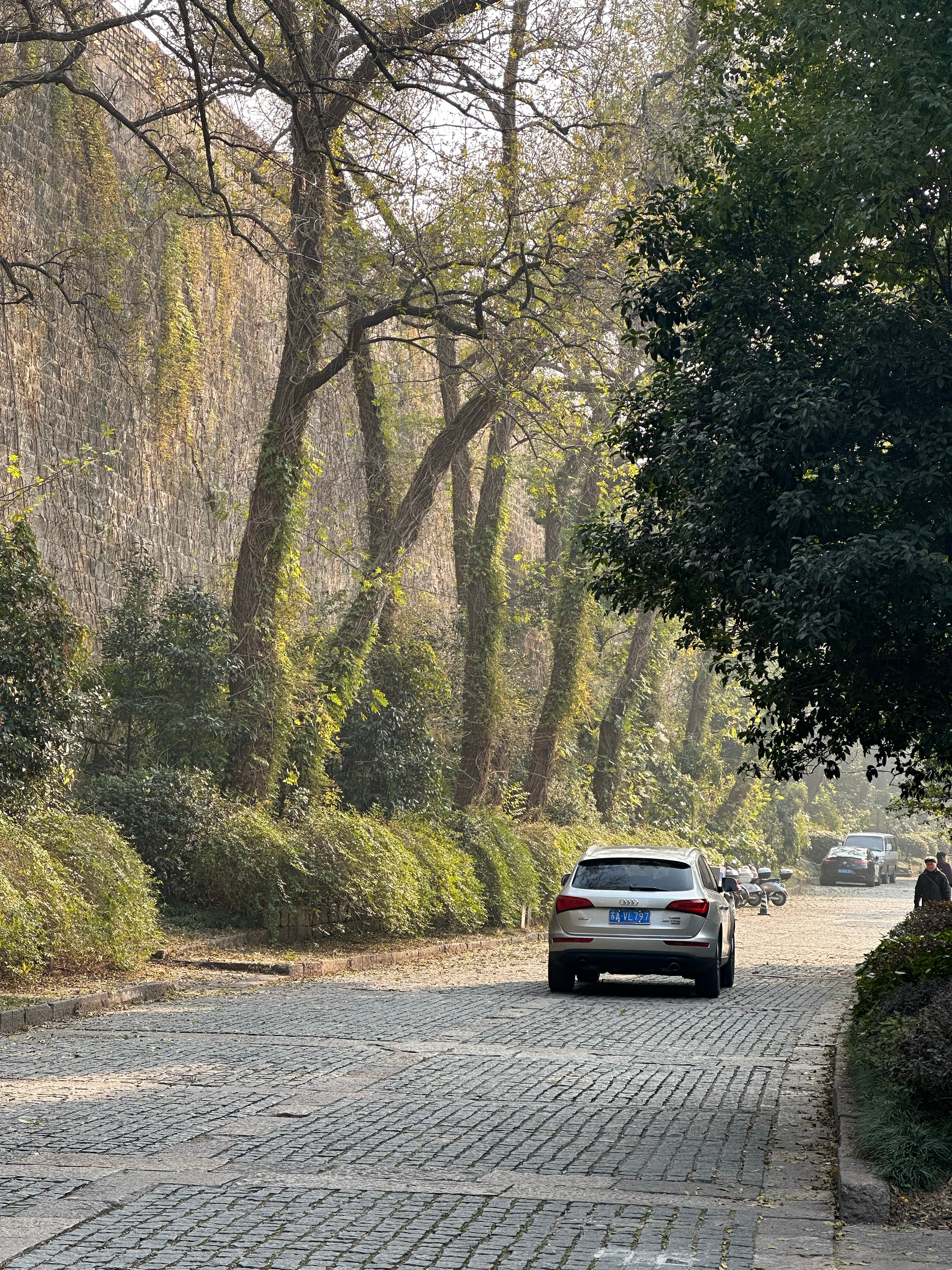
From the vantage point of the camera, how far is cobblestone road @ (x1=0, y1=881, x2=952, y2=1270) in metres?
5.41

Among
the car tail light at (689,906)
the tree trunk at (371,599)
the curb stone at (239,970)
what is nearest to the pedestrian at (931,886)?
the curb stone at (239,970)

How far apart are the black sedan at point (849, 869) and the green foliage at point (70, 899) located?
4650 centimetres

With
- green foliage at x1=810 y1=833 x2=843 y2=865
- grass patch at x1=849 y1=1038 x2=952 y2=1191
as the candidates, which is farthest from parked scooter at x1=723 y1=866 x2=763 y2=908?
grass patch at x1=849 y1=1038 x2=952 y2=1191

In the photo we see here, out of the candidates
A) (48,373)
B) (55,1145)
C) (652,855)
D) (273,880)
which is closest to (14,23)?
(48,373)

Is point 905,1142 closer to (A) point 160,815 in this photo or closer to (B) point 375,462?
(A) point 160,815

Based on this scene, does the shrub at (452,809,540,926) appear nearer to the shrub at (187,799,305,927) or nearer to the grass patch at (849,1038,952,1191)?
the shrub at (187,799,305,927)

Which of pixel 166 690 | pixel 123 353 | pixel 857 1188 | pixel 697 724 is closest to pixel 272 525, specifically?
pixel 166 690

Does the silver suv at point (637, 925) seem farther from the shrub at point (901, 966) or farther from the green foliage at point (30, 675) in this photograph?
the green foliage at point (30, 675)

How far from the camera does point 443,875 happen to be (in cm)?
2148

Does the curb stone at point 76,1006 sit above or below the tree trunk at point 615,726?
below

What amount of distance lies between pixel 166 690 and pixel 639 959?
26.2 ft

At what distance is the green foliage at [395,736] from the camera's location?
24.5m

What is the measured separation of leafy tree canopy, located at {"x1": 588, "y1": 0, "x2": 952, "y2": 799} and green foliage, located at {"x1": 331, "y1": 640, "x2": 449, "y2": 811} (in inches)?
580

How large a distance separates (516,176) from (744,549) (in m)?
13.4
